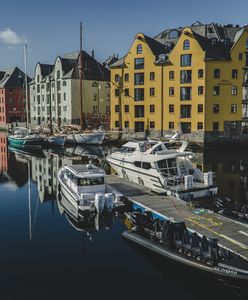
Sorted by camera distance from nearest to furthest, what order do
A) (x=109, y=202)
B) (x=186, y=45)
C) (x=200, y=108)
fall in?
(x=109, y=202) < (x=200, y=108) < (x=186, y=45)

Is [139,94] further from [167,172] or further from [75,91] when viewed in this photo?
[167,172]

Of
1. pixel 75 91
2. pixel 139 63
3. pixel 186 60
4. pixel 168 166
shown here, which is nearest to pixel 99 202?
pixel 168 166

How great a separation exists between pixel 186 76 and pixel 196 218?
49129 millimetres

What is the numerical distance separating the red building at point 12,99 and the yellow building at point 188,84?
57.4 meters

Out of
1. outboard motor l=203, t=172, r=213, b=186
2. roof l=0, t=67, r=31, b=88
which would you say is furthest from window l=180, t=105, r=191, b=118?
roof l=0, t=67, r=31, b=88

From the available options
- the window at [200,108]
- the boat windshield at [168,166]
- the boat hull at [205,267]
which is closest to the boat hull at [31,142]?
the window at [200,108]

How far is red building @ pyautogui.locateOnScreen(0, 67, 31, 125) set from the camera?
12294cm

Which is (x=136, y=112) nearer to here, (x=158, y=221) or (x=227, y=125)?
(x=227, y=125)

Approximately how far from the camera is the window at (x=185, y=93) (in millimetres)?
69037

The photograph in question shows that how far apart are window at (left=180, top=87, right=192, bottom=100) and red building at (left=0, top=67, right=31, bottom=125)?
226 feet

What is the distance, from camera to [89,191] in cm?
2920

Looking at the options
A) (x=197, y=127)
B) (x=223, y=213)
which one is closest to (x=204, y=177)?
(x=223, y=213)

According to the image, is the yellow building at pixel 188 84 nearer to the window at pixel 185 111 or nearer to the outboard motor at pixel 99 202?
the window at pixel 185 111

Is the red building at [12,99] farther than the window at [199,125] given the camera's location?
Yes
